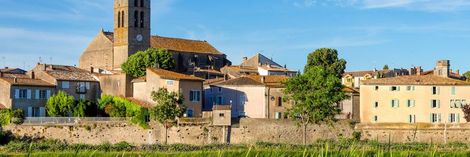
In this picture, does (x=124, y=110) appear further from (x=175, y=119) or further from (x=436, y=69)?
(x=436, y=69)

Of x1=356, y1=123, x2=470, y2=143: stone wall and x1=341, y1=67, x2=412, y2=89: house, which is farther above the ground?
x1=341, y1=67, x2=412, y2=89: house

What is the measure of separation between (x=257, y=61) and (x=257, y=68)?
5256mm

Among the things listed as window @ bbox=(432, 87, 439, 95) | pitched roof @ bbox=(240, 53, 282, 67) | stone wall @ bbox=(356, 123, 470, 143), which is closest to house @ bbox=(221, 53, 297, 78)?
pitched roof @ bbox=(240, 53, 282, 67)

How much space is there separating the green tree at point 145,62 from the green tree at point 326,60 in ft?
63.3

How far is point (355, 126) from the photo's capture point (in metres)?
64.9

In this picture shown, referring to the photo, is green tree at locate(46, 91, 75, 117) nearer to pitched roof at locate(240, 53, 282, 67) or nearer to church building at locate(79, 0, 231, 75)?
church building at locate(79, 0, 231, 75)

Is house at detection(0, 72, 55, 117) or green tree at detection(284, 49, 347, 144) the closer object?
green tree at detection(284, 49, 347, 144)

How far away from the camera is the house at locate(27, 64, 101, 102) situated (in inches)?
2746

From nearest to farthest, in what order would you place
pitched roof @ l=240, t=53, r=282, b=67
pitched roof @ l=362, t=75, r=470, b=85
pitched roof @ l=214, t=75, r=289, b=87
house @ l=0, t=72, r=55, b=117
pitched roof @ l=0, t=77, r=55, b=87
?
1. house @ l=0, t=72, r=55, b=117
2. pitched roof @ l=0, t=77, r=55, b=87
3. pitched roof @ l=362, t=75, r=470, b=85
4. pitched roof @ l=214, t=75, r=289, b=87
5. pitched roof @ l=240, t=53, r=282, b=67

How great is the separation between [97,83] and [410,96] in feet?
80.7

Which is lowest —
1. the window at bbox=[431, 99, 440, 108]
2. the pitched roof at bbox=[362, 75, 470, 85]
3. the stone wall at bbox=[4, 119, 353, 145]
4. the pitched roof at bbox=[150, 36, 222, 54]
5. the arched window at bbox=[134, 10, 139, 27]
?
the stone wall at bbox=[4, 119, 353, 145]

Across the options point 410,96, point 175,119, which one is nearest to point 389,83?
point 410,96

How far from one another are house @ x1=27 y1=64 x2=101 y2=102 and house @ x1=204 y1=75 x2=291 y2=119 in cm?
985

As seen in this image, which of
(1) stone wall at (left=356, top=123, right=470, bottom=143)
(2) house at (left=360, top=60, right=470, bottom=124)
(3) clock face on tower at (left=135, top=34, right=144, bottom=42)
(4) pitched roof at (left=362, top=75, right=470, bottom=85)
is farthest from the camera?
(3) clock face on tower at (left=135, top=34, right=144, bottom=42)
